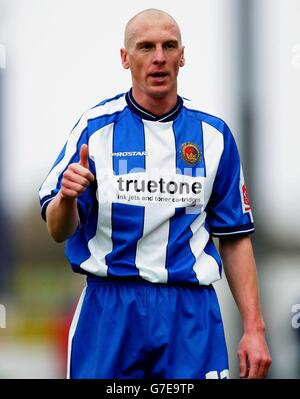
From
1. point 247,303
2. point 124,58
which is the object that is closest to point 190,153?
point 124,58

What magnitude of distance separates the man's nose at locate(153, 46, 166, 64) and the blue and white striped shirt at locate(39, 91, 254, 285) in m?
0.20

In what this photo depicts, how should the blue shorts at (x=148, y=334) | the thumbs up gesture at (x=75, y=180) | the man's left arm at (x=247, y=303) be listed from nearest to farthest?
the thumbs up gesture at (x=75, y=180)
the blue shorts at (x=148, y=334)
the man's left arm at (x=247, y=303)

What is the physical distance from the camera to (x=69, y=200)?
9.58 ft

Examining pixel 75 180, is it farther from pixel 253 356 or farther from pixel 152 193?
pixel 253 356

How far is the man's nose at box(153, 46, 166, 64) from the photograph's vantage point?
3.09 m

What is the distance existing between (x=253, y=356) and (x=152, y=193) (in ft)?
2.10

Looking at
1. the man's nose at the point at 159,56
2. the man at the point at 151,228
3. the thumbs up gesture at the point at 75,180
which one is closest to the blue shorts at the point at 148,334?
the man at the point at 151,228

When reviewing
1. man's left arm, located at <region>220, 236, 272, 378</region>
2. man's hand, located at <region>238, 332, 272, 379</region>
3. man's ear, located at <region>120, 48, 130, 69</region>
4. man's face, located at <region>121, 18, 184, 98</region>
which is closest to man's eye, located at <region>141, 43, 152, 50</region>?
man's face, located at <region>121, 18, 184, 98</region>

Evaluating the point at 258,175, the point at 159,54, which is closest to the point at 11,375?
the point at 258,175

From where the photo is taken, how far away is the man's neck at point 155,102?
3193mm

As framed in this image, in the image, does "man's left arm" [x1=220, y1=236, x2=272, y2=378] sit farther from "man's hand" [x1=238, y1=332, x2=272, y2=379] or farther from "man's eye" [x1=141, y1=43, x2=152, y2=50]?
"man's eye" [x1=141, y1=43, x2=152, y2=50]

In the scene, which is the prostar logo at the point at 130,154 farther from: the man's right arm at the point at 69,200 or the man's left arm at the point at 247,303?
the man's left arm at the point at 247,303

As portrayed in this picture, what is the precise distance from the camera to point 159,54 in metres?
3.10

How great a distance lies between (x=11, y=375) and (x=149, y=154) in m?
1.97
